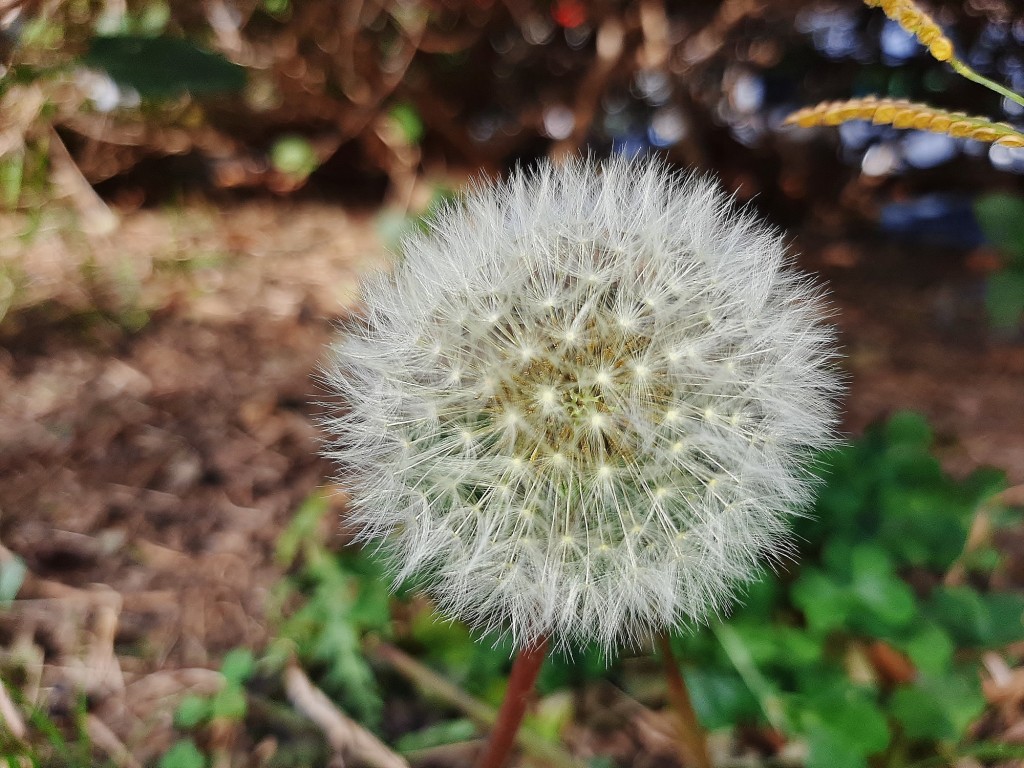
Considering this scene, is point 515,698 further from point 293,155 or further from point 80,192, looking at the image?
point 293,155

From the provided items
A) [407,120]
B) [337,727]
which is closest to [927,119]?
[337,727]

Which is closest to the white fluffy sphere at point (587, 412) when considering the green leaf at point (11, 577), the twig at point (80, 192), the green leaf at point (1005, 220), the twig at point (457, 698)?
the twig at point (457, 698)

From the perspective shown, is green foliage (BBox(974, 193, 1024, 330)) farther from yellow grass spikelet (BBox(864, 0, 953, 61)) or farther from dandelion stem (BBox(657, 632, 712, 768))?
dandelion stem (BBox(657, 632, 712, 768))

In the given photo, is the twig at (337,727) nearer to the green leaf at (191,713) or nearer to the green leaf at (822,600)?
the green leaf at (191,713)

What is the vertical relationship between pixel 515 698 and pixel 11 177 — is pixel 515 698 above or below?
below

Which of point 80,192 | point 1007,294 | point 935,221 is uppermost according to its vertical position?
point 80,192

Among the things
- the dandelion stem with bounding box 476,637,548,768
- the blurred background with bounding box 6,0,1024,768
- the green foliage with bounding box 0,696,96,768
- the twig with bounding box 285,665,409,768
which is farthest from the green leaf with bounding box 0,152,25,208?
the dandelion stem with bounding box 476,637,548,768
